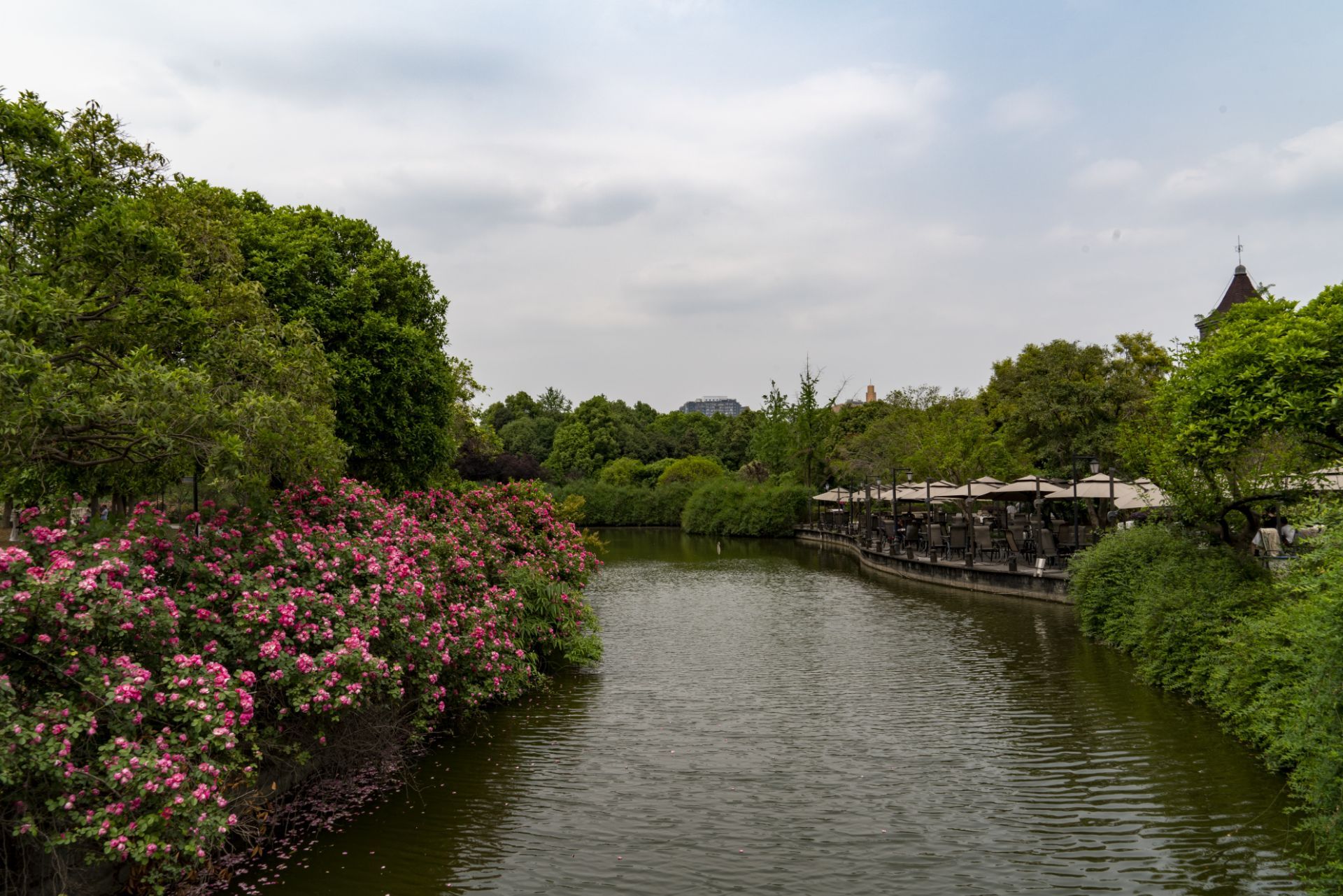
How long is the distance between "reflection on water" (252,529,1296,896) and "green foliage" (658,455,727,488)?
58.5 meters

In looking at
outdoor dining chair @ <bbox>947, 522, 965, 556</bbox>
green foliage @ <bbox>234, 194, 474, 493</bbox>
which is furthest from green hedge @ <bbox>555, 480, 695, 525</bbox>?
green foliage @ <bbox>234, 194, 474, 493</bbox>

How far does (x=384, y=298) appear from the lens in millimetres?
15180

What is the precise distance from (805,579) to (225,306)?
24.1m

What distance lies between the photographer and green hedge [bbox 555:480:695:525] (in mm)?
73000

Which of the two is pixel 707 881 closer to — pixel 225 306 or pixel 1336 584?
pixel 1336 584

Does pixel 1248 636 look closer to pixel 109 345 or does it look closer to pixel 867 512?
pixel 109 345

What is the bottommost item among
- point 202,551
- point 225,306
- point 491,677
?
point 491,677

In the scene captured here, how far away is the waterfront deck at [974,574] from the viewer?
22578mm

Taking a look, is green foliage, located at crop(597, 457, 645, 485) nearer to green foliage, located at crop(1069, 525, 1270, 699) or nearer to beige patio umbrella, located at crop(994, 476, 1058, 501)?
beige patio umbrella, located at crop(994, 476, 1058, 501)

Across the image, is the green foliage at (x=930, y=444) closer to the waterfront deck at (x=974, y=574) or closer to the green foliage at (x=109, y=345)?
the waterfront deck at (x=974, y=574)

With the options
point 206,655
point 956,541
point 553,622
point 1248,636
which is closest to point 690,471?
point 956,541

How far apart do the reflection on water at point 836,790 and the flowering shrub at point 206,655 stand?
1.18 m

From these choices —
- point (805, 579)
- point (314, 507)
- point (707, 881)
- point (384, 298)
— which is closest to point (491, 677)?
point (314, 507)

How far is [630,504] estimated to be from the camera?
74438mm
